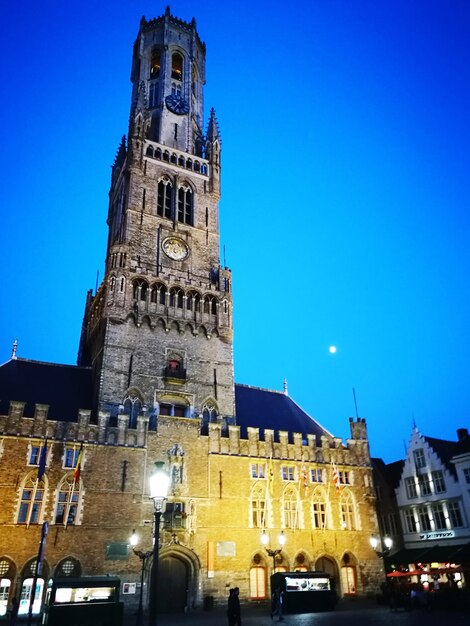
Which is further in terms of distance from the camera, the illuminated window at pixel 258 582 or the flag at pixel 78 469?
the illuminated window at pixel 258 582

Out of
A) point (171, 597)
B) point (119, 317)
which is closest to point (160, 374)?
point (119, 317)

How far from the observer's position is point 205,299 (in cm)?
4188

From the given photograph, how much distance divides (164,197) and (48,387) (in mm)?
20199

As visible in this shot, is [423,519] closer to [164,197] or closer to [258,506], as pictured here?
[258,506]

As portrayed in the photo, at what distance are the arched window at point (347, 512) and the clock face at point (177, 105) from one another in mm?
39893

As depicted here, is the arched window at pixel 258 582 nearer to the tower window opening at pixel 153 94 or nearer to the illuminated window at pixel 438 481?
the illuminated window at pixel 438 481

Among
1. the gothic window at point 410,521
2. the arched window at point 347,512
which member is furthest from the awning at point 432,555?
the arched window at point 347,512

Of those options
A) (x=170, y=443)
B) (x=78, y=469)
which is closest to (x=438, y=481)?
(x=170, y=443)

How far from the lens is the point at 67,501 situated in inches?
1182

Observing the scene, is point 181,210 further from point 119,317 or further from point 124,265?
point 119,317

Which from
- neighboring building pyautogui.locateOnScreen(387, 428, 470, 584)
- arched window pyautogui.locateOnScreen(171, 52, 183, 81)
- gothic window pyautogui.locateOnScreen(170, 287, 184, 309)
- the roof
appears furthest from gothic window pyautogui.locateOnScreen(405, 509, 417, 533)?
arched window pyautogui.locateOnScreen(171, 52, 183, 81)

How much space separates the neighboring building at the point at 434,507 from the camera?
37.8 metres

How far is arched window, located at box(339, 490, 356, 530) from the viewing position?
37.8 metres

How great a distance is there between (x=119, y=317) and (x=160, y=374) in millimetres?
5278
